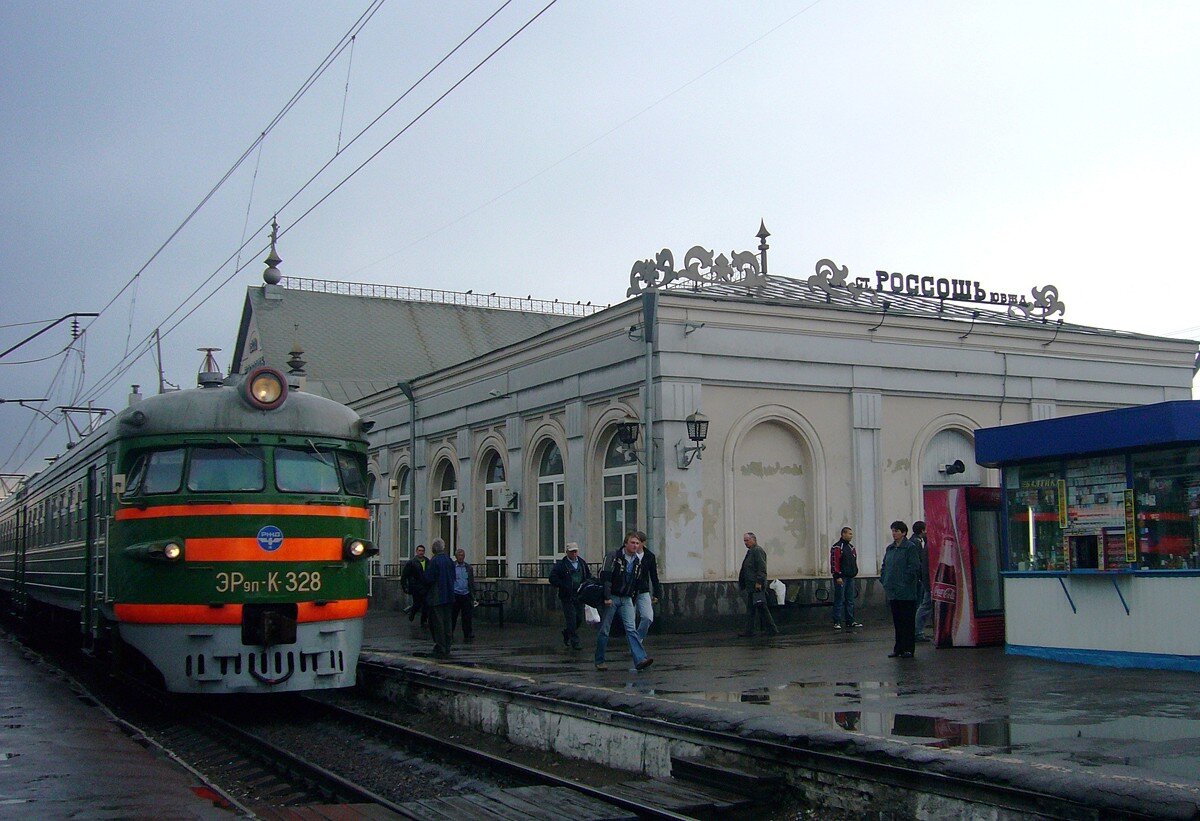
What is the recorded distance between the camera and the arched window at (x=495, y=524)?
2745 cm

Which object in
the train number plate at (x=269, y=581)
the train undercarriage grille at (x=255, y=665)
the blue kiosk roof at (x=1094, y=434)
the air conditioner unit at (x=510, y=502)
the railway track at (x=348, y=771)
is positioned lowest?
the railway track at (x=348, y=771)

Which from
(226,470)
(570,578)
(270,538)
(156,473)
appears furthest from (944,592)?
(156,473)

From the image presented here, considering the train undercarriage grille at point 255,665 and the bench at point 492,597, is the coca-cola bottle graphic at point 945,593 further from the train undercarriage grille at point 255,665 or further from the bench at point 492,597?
the bench at point 492,597

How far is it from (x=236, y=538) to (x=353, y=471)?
1.72 metres

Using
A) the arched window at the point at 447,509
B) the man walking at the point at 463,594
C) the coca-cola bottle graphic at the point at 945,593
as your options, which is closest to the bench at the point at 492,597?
the man walking at the point at 463,594

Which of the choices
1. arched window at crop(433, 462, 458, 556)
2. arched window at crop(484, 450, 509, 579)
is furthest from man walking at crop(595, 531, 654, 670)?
arched window at crop(433, 462, 458, 556)

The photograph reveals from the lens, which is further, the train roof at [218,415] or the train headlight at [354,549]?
the train headlight at [354,549]

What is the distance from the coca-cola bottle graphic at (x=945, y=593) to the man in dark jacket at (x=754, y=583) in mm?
3483

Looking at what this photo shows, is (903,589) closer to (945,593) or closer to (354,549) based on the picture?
(945,593)

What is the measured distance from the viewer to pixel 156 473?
1319cm

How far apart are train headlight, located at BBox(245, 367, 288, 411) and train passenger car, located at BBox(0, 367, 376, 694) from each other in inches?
0.5

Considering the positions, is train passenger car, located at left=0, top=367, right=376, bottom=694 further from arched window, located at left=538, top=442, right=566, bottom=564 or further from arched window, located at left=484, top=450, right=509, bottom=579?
arched window, located at left=484, top=450, right=509, bottom=579

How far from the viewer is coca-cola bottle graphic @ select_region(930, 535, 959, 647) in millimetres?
17094

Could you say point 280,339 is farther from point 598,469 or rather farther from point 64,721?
point 64,721
